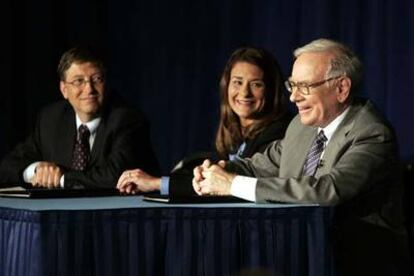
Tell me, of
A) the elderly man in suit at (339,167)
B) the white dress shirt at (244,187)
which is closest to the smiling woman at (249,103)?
the elderly man in suit at (339,167)

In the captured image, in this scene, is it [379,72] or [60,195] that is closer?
[60,195]

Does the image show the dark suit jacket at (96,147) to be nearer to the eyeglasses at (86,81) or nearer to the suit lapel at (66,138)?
the suit lapel at (66,138)

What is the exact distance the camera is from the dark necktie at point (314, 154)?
3.55 metres

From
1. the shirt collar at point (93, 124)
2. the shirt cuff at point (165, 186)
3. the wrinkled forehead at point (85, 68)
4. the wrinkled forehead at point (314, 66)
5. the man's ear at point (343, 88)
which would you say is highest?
the wrinkled forehead at point (85, 68)

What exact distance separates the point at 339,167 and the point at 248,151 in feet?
3.11

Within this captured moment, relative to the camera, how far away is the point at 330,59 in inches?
139

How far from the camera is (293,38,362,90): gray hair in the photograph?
11.6 feet

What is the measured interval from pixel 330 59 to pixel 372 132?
33cm

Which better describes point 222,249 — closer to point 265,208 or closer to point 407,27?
point 265,208

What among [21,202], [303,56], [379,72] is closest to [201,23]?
[379,72]

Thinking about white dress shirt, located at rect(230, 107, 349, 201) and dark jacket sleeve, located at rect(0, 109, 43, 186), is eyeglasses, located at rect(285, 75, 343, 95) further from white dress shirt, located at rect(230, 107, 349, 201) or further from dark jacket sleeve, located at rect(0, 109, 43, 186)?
dark jacket sleeve, located at rect(0, 109, 43, 186)

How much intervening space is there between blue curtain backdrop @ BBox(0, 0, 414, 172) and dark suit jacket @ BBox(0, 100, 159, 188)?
970mm

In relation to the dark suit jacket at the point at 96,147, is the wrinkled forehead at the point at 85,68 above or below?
above

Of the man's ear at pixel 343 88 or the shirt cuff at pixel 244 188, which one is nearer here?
the shirt cuff at pixel 244 188
